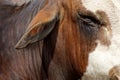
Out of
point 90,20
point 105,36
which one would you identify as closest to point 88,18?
point 90,20

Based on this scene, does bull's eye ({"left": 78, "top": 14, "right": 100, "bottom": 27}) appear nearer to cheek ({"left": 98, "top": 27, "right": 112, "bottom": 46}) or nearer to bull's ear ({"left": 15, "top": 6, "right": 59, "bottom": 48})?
cheek ({"left": 98, "top": 27, "right": 112, "bottom": 46})

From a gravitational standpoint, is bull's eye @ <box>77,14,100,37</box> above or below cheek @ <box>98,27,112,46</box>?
above

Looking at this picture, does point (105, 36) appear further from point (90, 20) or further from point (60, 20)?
point (60, 20)

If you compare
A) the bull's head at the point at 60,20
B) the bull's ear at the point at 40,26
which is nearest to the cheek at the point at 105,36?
the bull's head at the point at 60,20

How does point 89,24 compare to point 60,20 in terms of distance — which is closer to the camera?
point 89,24

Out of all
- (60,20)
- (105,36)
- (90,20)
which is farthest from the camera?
(60,20)

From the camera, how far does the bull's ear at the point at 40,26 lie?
304 centimetres

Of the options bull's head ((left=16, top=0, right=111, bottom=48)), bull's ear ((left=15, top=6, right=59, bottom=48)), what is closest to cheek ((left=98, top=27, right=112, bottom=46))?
bull's head ((left=16, top=0, right=111, bottom=48))

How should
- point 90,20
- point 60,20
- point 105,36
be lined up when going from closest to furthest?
point 105,36, point 90,20, point 60,20

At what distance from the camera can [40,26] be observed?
10.1 feet

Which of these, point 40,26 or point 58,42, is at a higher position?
point 40,26

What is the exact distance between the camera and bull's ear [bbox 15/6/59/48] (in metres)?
3.04

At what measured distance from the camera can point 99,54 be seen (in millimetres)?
3000

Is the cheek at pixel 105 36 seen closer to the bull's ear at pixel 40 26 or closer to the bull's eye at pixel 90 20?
the bull's eye at pixel 90 20
